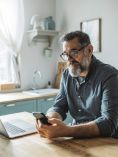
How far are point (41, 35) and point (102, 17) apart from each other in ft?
3.22

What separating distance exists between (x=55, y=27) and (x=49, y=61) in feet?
1.78

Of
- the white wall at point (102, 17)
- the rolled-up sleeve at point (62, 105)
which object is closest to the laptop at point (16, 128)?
the rolled-up sleeve at point (62, 105)

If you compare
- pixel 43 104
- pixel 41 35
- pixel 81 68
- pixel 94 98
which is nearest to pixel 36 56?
pixel 41 35

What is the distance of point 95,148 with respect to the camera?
1378 millimetres

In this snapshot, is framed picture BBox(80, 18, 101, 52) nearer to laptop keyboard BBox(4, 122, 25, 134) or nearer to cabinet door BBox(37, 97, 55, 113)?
cabinet door BBox(37, 97, 55, 113)

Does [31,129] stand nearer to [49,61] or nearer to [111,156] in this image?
[111,156]

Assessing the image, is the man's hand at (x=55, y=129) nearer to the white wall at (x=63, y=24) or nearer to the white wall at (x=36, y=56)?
the white wall at (x=63, y=24)

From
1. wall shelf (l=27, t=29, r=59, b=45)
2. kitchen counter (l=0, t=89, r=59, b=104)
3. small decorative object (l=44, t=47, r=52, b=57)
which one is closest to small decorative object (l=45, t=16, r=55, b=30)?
wall shelf (l=27, t=29, r=59, b=45)

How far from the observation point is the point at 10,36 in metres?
3.66

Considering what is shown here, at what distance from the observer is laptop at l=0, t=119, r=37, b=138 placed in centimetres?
160

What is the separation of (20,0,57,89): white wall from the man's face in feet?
6.64

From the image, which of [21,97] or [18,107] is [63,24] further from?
[18,107]

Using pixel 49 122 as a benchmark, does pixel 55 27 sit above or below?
above

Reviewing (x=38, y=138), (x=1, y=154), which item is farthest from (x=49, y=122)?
(x=1, y=154)
